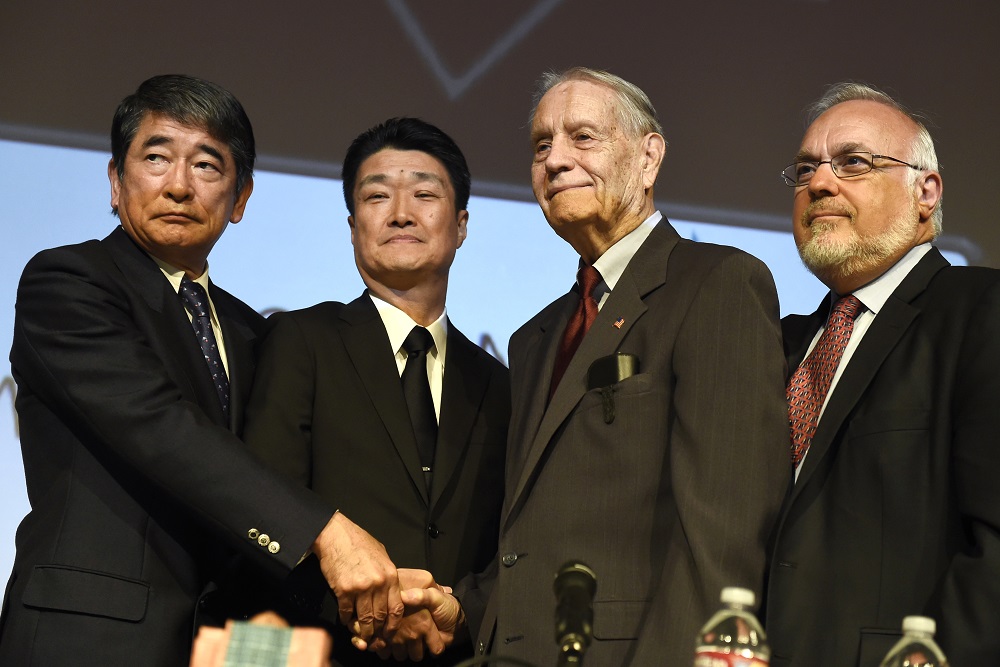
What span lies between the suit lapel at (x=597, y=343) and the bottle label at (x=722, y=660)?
863mm

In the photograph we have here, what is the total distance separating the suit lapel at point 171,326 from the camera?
274cm

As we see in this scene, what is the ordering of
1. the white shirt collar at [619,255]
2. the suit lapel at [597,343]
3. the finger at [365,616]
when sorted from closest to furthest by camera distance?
the suit lapel at [597,343] < the finger at [365,616] < the white shirt collar at [619,255]

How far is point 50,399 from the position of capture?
2.68 metres

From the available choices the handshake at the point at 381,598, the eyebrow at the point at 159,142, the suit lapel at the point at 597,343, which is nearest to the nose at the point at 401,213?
the eyebrow at the point at 159,142

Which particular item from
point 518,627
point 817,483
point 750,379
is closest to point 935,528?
point 817,483

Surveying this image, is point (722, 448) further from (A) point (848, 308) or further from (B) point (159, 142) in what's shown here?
(B) point (159, 142)

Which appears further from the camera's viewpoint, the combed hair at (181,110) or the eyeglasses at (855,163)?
the combed hair at (181,110)

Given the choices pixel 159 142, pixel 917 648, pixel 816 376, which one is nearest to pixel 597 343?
pixel 816 376

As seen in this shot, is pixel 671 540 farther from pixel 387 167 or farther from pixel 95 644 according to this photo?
pixel 387 167

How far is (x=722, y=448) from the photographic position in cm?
224

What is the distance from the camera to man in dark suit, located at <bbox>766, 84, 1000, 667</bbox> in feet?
6.96

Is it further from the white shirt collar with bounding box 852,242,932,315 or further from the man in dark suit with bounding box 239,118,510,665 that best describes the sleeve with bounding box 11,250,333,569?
the white shirt collar with bounding box 852,242,932,315

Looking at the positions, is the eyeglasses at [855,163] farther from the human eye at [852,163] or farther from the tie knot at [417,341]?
the tie knot at [417,341]

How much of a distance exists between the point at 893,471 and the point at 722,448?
0.33 m
